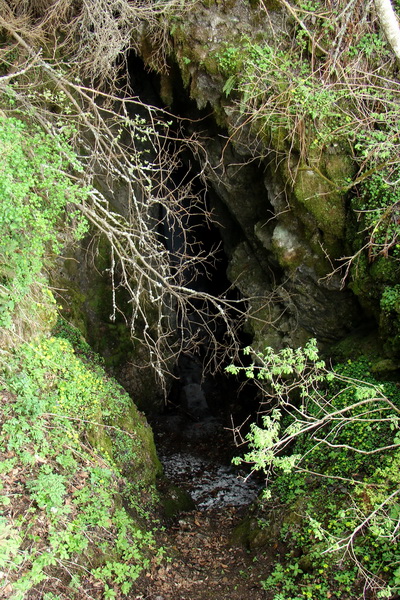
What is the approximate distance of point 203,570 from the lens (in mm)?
5227

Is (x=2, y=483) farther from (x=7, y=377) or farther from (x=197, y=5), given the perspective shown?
(x=197, y=5)

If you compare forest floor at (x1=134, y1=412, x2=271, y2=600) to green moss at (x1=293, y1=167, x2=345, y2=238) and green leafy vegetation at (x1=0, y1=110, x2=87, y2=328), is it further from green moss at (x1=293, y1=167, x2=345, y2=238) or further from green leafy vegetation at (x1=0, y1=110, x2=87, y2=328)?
green moss at (x1=293, y1=167, x2=345, y2=238)

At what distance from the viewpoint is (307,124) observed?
5.84 m

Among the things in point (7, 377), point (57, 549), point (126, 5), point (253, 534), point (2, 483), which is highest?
point (126, 5)

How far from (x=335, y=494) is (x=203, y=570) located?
2004 millimetres

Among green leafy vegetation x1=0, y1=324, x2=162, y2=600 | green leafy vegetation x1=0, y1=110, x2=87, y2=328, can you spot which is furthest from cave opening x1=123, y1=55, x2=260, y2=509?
green leafy vegetation x1=0, y1=110, x2=87, y2=328

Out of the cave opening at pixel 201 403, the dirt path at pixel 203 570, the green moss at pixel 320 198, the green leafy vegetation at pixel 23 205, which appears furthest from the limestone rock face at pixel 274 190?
the dirt path at pixel 203 570

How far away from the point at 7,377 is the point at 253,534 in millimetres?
3870

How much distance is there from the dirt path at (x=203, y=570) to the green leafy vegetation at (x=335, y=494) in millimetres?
370

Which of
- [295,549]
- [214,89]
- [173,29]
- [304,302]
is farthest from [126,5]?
[295,549]

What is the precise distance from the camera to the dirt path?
15.3ft

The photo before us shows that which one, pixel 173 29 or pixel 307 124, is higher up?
pixel 173 29

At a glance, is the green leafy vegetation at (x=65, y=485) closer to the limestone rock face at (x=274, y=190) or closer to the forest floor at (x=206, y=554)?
the forest floor at (x=206, y=554)

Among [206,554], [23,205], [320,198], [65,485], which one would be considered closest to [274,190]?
[320,198]
